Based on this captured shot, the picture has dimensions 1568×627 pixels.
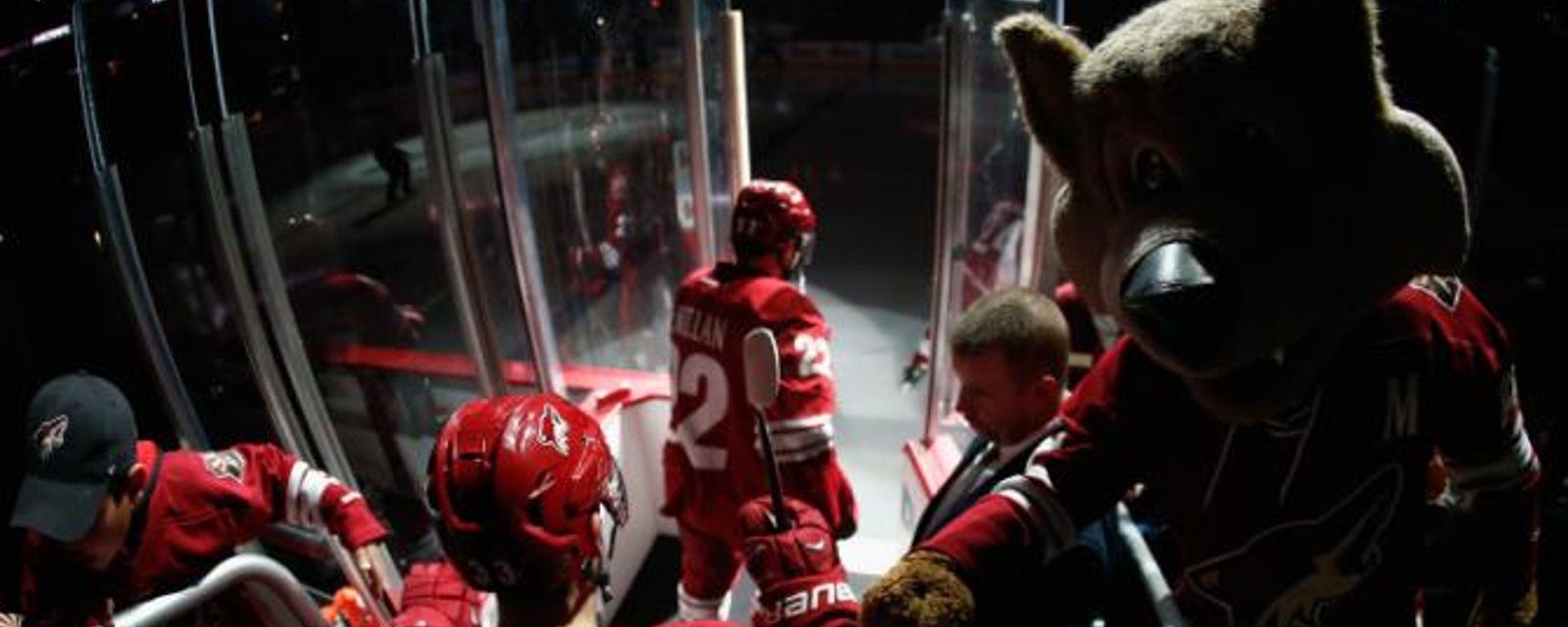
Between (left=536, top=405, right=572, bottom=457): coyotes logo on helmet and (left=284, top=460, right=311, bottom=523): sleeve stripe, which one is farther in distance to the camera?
(left=284, top=460, right=311, bottom=523): sleeve stripe

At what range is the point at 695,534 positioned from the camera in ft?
8.32

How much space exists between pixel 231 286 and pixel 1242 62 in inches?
88.1

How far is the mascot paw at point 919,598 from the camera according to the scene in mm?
1157

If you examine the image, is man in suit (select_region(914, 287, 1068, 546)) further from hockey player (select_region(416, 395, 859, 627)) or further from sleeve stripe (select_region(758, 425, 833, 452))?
sleeve stripe (select_region(758, 425, 833, 452))

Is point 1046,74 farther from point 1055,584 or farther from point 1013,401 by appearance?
point 1055,584

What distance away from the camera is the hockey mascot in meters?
1.06

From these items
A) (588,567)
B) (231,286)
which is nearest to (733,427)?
(588,567)

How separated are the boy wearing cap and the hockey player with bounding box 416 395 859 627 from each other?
1.92 ft

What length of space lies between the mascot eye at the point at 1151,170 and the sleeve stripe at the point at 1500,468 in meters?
0.67

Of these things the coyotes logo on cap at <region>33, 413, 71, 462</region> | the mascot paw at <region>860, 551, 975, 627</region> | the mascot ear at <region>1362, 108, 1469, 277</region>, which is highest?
the mascot ear at <region>1362, 108, 1469, 277</region>

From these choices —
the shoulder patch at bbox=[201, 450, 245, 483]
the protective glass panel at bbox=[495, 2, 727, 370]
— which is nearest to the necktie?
the shoulder patch at bbox=[201, 450, 245, 483]

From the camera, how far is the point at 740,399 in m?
2.34

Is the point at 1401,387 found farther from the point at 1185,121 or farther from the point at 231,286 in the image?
the point at 231,286

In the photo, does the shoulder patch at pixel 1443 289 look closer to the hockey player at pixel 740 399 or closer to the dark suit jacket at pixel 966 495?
the dark suit jacket at pixel 966 495
